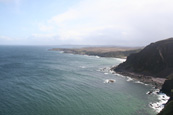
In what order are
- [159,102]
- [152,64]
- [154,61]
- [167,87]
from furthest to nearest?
1. [154,61]
2. [152,64]
3. [167,87]
4. [159,102]

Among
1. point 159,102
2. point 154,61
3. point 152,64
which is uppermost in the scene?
point 154,61

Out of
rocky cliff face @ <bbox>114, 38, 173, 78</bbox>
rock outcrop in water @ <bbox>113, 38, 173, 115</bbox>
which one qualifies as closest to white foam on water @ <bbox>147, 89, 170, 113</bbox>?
rock outcrop in water @ <bbox>113, 38, 173, 115</bbox>

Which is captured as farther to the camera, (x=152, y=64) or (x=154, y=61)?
(x=154, y=61)

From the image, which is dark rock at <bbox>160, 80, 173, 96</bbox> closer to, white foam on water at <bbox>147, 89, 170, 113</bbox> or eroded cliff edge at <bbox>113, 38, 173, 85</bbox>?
white foam on water at <bbox>147, 89, 170, 113</bbox>

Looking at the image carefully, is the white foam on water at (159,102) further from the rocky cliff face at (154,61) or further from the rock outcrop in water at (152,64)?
the rocky cliff face at (154,61)

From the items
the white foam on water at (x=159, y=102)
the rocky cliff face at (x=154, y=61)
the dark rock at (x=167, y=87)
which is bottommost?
the white foam on water at (x=159, y=102)

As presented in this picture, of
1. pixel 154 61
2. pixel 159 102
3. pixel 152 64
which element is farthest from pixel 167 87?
pixel 154 61

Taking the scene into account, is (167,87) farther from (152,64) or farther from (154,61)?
(154,61)

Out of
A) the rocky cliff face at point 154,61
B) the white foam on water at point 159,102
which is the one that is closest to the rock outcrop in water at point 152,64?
the rocky cliff face at point 154,61

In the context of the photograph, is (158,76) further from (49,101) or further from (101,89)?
(49,101)
